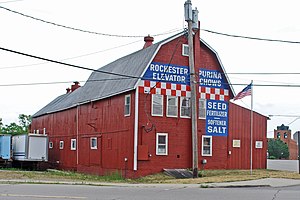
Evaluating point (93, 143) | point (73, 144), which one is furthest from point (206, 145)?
point (73, 144)

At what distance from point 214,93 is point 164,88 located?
375 cm

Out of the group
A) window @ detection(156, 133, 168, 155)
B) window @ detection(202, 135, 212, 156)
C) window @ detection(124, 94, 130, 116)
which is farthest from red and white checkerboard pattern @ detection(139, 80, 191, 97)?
window @ detection(202, 135, 212, 156)

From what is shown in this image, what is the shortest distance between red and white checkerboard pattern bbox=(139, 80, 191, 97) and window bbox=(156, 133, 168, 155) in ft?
8.32

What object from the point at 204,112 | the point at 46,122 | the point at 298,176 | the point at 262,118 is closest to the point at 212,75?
the point at 204,112

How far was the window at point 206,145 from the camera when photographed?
29709 mm

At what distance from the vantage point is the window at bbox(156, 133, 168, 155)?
92.0 feet

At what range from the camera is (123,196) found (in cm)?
1572

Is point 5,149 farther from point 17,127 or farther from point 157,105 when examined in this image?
point 17,127

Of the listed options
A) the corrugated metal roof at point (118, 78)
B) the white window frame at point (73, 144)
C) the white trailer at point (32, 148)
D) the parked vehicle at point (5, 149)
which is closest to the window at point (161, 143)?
the corrugated metal roof at point (118, 78)

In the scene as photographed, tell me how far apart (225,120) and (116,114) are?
708 cm

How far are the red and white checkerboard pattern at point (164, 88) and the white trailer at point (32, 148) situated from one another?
51.6 ft

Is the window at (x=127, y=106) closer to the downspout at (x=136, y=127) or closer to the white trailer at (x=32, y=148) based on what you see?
the downspout at (x=136, y=127)

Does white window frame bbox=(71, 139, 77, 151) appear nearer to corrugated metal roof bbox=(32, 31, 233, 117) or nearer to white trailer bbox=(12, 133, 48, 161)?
corrugated metal roof bbox=(32, 31, 233, 117)

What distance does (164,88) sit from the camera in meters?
28.6
